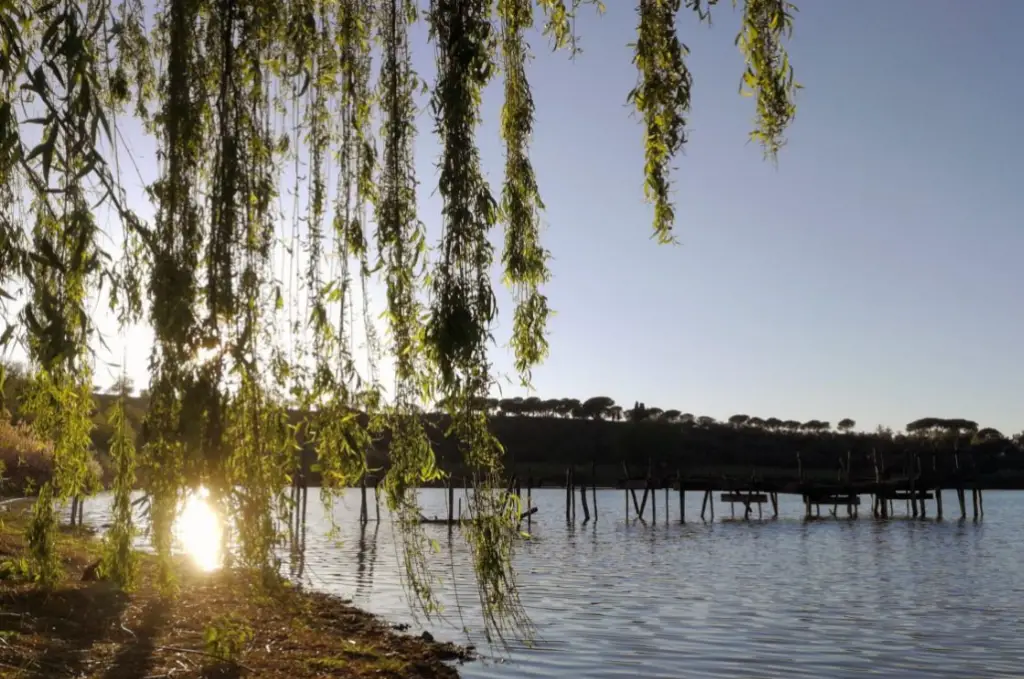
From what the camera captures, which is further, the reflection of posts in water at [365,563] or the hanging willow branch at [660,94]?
the reflection of posts in water at [365,563]

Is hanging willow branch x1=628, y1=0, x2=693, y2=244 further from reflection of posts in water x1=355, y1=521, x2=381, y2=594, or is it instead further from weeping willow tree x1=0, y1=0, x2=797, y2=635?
reflection of posts in water x1=355, y1=521, x2=381, y2=594

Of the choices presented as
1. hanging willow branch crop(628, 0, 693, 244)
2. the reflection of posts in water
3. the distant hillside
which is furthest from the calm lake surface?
the distant hillside

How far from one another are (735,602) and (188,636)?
13273 mm

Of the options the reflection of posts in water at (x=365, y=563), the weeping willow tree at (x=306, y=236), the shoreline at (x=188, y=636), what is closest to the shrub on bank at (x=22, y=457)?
the shoreline at (x=188, y=636)

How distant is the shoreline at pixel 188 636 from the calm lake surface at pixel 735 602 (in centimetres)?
90

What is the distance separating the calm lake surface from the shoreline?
898mm

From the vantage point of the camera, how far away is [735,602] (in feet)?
70.1

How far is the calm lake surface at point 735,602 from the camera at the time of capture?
14273 millimetres

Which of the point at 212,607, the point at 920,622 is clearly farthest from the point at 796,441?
the point at 212,607

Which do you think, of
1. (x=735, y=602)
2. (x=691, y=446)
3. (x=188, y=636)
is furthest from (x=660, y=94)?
(x=691, y=446)

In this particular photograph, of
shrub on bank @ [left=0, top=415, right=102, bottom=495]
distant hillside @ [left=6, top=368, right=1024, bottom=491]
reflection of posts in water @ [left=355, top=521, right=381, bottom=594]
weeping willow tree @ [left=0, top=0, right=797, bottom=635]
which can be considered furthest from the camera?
Result: distant hillside @ [left=6, top=368, right=1024, bottom=491]

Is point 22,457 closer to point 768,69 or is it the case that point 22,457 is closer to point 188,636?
point 188,636

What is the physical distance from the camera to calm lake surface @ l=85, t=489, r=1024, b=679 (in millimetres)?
14273

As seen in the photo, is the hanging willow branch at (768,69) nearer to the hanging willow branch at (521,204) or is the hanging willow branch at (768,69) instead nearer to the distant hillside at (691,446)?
the hanging willow branch at (521,204)
